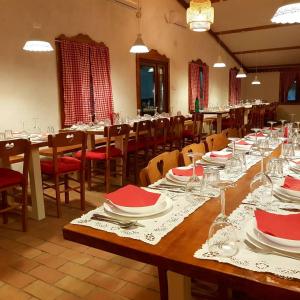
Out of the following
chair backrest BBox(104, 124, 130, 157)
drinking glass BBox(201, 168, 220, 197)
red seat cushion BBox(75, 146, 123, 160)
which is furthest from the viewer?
red seat cushion BBox(75, 146, 123, 160)

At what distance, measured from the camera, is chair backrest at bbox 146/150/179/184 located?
1.93 meters

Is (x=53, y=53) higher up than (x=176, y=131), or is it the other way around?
(x=53, y=53)

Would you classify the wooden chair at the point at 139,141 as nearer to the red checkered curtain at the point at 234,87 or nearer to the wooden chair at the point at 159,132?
the wooden chair at the point at 159,132

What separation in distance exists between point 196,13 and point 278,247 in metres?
3.25

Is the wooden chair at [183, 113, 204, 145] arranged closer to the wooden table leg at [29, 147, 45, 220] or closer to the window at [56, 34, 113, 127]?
the window at [56, 34, 113, 127]

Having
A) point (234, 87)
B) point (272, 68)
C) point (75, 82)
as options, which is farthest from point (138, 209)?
point (272, 68)

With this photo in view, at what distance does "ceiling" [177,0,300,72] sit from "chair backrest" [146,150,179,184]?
23.0 ft

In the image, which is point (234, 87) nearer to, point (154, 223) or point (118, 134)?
point (118, 134)

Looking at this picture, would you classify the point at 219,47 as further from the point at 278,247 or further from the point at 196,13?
the point at 278,247

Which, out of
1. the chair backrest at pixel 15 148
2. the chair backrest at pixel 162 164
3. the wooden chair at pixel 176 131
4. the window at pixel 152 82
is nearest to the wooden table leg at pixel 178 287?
the chair backrest at pixel 162 164

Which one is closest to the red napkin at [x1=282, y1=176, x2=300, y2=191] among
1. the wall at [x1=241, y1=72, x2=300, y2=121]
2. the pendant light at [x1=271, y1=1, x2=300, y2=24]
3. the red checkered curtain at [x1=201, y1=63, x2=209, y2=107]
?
the pendant light at [x1=271, y1=1, x2=300, y2=24]

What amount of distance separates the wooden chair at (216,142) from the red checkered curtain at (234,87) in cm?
885

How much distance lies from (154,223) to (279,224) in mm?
443

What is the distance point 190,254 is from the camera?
3.27 ft
